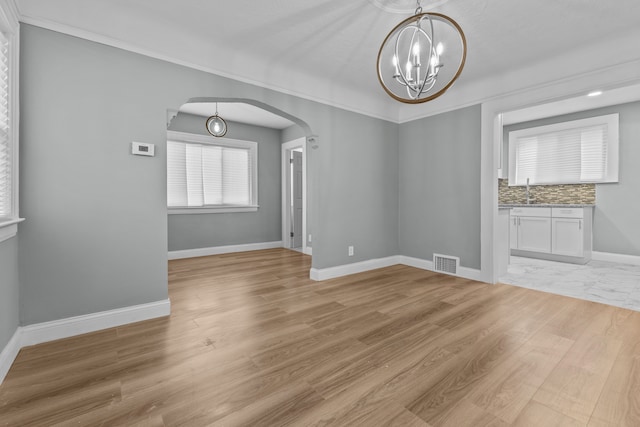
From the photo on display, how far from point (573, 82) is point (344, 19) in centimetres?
248

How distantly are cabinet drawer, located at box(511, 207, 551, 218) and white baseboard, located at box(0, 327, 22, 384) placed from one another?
6.76m

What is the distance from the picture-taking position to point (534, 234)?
5.17 m

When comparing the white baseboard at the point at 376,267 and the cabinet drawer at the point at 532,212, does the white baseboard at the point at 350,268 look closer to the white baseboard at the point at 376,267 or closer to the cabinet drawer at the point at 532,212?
the white baseboard at the point at 376,267

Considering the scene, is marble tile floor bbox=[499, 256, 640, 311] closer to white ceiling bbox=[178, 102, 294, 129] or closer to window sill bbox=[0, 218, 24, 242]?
white ceiling bbox=[178, 102, 294, 129]

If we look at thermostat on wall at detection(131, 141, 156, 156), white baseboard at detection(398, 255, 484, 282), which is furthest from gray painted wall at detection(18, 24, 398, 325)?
white baseboard at detection(398, 255, 484, 282)

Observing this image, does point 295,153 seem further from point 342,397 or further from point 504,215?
point 342,397

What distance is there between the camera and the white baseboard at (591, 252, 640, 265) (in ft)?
15.3

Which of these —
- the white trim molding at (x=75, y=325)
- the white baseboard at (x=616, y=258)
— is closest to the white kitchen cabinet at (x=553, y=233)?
the white baseboard at (x=616, y=258)

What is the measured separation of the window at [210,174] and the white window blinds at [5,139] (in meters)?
3.24

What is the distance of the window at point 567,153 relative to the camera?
16.0 feet

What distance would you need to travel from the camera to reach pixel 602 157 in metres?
4.95

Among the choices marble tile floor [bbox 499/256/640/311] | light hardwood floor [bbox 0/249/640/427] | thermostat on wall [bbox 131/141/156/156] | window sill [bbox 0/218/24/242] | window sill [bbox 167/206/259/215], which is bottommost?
light hardwood floor [bbox 0/249/640/427]

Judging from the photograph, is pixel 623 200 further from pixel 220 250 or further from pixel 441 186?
pixel 220 250

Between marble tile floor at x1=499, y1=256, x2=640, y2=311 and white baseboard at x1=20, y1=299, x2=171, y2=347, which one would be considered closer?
white baseboard at x1=20, y1=299, x2=171, y2=347
